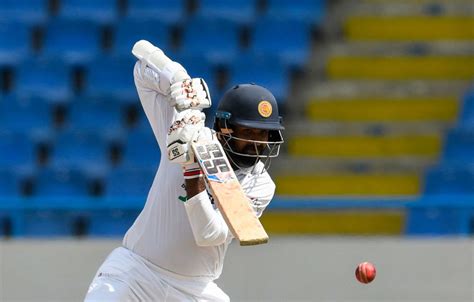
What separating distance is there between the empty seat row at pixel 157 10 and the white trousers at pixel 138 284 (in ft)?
20.7

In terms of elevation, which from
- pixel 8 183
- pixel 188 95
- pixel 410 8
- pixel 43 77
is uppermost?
pixel 188 95

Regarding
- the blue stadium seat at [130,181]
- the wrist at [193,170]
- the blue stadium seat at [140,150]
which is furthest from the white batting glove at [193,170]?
the blue stadium seat at [140,150]

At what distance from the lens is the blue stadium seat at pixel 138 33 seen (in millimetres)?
9930

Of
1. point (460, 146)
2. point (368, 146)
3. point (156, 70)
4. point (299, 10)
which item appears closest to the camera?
point (156, 70)

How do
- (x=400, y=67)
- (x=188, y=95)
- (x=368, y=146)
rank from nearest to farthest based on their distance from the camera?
(x=188, y=95), (x=368, y=146), (x=400, y=67)

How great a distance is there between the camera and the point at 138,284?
3.83 m

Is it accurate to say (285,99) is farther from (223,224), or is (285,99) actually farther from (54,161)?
(223,224)

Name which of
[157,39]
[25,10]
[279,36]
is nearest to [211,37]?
[157,39]

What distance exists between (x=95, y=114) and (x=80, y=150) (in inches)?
19.4

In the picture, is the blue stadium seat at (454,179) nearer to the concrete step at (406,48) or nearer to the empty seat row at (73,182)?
the concrete step at (406,48)

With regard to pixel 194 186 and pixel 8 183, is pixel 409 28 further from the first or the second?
pixel 194 186

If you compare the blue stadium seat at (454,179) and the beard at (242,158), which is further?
the blue stadium seat at (454,179)

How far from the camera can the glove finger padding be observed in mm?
3518

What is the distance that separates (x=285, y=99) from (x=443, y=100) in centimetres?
133
